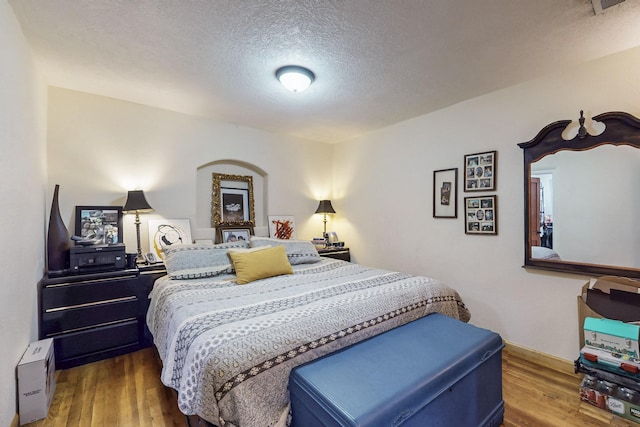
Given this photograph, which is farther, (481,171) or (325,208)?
(325,208)

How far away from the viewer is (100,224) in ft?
9.29

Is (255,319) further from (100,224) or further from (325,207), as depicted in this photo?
(325,207)

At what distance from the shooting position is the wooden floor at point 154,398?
175 cm

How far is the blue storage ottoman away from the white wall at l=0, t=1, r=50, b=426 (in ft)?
5.48

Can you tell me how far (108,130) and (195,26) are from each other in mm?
1779

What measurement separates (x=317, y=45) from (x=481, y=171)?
2029 mm

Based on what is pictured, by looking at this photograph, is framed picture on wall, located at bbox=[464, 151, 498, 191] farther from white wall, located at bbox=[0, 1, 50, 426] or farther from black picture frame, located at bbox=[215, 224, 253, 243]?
white wall, located at bbox=[0, 1, 50, 426]

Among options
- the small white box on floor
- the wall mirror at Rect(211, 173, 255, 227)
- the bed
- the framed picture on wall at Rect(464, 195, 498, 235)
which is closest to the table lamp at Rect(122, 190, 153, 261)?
the bed

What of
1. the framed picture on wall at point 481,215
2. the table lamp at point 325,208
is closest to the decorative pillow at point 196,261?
the table lamp at point 325,208

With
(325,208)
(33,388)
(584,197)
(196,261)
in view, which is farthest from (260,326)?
(325,208)

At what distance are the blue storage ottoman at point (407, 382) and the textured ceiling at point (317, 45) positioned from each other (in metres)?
1.96

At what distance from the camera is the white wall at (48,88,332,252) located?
2732 mm

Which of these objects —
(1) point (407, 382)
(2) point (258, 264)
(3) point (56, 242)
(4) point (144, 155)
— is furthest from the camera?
(4) point (144, 155)

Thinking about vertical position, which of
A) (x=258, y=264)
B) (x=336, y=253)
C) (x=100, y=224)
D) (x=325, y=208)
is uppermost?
(x=325, y=208)
